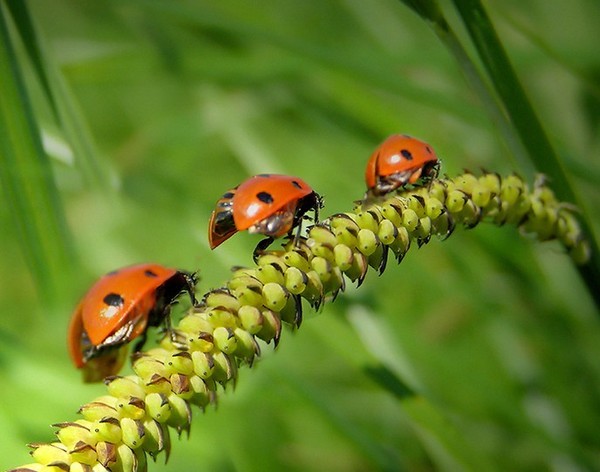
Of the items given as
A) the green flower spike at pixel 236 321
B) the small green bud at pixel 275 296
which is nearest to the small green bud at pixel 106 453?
the green flower spike at pixel 236 321

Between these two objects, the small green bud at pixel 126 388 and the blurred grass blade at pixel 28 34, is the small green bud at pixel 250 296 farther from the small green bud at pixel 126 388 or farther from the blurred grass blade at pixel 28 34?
the blurred grass blade at pixel 28 34

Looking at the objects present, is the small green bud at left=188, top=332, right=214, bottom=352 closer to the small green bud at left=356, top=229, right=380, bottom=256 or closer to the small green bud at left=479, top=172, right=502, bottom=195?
the small green bud at left=356, top=229, right=380, bottom=256

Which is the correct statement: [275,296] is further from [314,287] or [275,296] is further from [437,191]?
[437,191]

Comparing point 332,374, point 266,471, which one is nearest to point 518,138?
point 266,471

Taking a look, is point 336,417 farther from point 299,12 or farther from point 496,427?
point 299,12

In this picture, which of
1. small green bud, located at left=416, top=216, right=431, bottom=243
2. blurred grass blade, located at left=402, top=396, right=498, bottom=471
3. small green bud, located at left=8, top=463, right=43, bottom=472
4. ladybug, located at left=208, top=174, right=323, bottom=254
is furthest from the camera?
blurred grass blade, located at left=402, top=396, right=498, bottom=471

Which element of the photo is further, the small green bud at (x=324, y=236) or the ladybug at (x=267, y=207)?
the ladybug at (x=267, y=207)

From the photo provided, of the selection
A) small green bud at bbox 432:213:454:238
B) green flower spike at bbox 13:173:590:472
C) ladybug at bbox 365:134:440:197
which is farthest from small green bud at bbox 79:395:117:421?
ladybug at bbox 365:134:440:197
